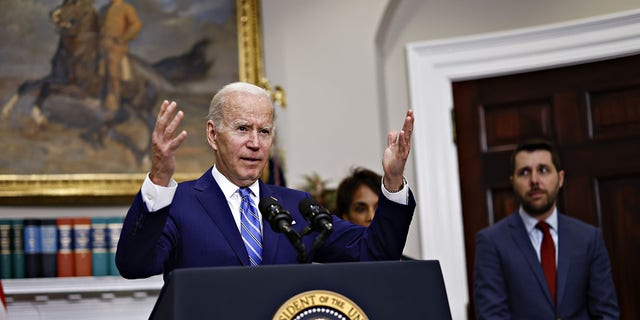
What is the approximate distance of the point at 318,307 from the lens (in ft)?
5.82

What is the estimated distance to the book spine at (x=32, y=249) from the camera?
14.5 feet

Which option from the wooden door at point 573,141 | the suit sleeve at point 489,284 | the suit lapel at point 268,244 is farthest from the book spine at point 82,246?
the suit lapel at point 268,244

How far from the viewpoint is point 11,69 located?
4.72 m

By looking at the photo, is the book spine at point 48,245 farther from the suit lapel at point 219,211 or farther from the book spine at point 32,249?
the suit lapel at point 219,211

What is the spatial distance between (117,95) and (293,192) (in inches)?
103

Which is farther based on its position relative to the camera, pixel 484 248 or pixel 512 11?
pixel 512 11

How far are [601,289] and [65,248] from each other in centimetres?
264

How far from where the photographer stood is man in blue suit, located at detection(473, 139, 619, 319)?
12.9 feet

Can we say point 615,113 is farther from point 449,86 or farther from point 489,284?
point 489,284

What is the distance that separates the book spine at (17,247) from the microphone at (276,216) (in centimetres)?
280

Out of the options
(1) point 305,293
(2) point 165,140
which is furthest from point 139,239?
(1) point 305,293

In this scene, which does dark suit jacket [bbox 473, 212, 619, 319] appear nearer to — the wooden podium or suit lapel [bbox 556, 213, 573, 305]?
suit lapel [bbox 556, 213, 573, 305]

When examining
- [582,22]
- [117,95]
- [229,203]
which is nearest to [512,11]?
[582,22]

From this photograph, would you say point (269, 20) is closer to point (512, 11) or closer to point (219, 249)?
point (512, 11)
